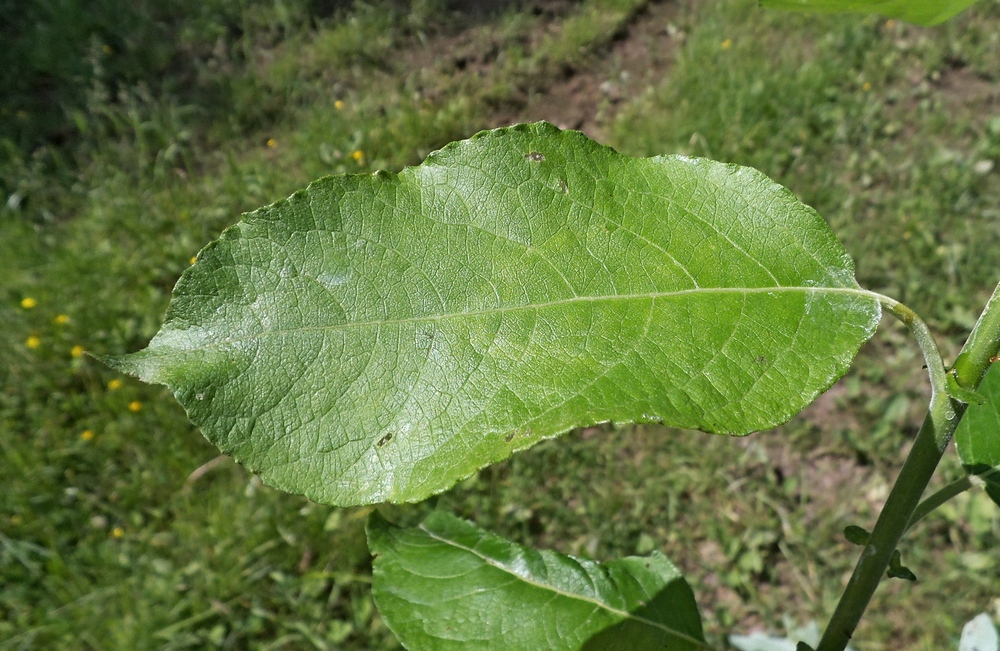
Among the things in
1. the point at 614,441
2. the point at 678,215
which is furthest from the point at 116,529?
the point at 678,215

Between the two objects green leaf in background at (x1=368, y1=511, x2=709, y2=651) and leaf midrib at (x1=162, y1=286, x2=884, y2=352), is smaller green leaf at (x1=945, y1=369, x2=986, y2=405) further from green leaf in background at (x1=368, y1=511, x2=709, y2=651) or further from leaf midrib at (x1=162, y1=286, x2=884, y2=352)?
green leaf in background at (x1=368, y1=511, x2=709, y2=651)

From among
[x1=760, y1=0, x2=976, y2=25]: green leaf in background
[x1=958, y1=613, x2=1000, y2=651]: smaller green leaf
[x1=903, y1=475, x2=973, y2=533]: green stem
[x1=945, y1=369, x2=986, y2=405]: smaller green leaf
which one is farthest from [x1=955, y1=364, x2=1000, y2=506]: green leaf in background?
[x1=958, y1=613, x2=1000, y2=651]: smaller green leaf

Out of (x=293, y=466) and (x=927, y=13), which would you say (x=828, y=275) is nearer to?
(x=927, y=13)

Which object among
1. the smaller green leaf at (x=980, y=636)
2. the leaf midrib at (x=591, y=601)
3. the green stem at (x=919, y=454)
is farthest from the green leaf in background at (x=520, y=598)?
the smaller green leaf at (x=980, y=636)

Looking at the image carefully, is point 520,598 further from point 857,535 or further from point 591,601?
point 857,535

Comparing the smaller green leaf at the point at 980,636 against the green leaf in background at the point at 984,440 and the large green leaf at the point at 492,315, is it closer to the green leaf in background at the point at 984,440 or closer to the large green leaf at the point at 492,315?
the green leaf in background at the point at 984,440

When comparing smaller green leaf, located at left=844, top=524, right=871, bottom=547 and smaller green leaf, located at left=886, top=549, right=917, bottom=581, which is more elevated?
smaller green leaf, located at left=844, top=524, right=871, bottom=547
